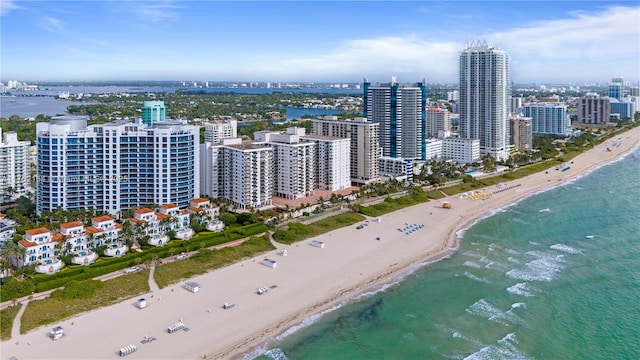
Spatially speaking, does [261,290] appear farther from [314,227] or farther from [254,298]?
[314,227]

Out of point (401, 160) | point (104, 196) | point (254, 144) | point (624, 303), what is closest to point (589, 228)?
point (624, 303)

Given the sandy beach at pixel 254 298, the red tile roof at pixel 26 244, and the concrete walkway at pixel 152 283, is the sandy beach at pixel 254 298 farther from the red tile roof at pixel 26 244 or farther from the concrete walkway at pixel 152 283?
the red tile roof at pixel 26 244

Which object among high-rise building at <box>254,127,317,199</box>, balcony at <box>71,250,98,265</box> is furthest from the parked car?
high-rise building at <box>254,127,317,199</box>

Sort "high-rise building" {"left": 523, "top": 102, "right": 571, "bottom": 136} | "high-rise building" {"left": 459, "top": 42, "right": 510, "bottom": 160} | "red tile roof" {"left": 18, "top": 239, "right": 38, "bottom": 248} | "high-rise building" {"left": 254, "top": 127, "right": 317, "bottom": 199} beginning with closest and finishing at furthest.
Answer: "red tile roof" {"left": 18, "top": 239, "right": 38, "bottom": 248} < "high-rise building" {"left": 254, "top": 127, "right": 317, "bottom": 199} < "high-rise building" {"left": 459, "top": 42, "right": 510, "bottom": 160} < "high-rise building" {"left": 523, "top": 102, "right": 571, "bottom": 136}

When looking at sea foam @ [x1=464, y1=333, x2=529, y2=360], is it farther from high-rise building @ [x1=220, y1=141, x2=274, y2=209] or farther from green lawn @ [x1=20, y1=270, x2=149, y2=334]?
high-rise building @ [x1=220, y1=141, x2=274, y2=209]

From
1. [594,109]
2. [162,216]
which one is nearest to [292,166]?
[162,216]

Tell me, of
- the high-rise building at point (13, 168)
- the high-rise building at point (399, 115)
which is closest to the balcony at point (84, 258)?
the high-rise building at point (13, 168)
